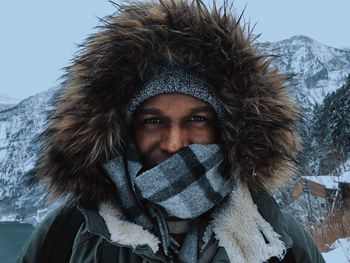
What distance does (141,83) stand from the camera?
5.17 feet

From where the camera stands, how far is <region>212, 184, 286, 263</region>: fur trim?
1391 mm

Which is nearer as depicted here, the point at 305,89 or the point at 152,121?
the point at 152,121

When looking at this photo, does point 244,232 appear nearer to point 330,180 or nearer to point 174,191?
point 174,191

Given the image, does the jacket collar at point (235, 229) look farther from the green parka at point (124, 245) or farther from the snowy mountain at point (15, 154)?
the snowy mountain at point (15, 154)

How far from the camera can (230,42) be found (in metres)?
1.55

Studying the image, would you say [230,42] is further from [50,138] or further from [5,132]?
[5,132]

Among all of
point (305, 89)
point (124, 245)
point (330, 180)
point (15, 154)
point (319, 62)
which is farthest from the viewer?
point (319, 62)

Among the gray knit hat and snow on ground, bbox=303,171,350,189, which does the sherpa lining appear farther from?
snow on ground, bbox=303,171,350,189

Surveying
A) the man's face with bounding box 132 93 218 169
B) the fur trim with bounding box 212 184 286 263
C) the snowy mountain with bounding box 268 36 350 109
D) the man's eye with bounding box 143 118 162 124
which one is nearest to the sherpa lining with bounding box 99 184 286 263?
the fur trim with bounding box 212 184 286 263

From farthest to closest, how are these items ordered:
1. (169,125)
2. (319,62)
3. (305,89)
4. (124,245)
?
(319,62)
(305,89)
(169,125)
(124,245)

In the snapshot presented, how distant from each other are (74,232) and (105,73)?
0.59 meters

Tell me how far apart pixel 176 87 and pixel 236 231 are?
559 millimetres

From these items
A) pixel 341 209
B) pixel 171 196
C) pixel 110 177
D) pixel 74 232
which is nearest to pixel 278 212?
pixel 171 196

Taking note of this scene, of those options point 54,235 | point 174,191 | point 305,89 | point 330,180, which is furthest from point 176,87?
point 305,89
